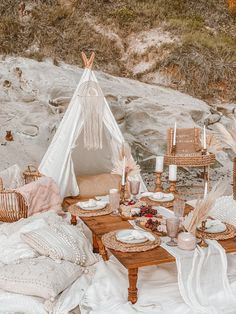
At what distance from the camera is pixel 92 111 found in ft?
15.5

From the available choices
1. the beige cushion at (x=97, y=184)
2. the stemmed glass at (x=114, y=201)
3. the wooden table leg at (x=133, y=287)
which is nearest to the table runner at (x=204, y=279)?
the wooden table leg at (x=133, y=287)

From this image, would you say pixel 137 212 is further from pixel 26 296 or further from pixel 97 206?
pixel 26 296

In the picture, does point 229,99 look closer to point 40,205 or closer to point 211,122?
point 211,122

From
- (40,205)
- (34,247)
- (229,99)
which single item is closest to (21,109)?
(40,205)

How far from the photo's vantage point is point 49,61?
7.53 m

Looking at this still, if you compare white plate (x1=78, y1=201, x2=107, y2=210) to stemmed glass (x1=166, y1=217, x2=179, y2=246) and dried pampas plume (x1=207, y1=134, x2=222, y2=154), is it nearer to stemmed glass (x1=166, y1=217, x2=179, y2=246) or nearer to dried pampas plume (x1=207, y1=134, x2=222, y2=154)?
stemmed glass (x1=166, y1=217, x2=179, y2=246)

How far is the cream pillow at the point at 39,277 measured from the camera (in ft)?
9.09

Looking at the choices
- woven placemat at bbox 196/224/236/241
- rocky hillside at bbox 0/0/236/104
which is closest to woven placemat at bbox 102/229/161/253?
woven placemat at bbox 196/224/236/241

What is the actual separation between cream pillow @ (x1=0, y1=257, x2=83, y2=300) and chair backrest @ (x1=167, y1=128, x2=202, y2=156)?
2.61 meters

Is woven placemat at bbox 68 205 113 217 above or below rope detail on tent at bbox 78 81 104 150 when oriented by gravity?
below

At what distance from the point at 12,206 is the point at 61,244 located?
1110 mm

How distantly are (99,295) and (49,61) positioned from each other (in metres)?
5.46

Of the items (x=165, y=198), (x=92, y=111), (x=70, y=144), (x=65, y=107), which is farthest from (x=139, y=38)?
(x=165, y=198)

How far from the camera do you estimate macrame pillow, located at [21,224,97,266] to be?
10.2 feet
